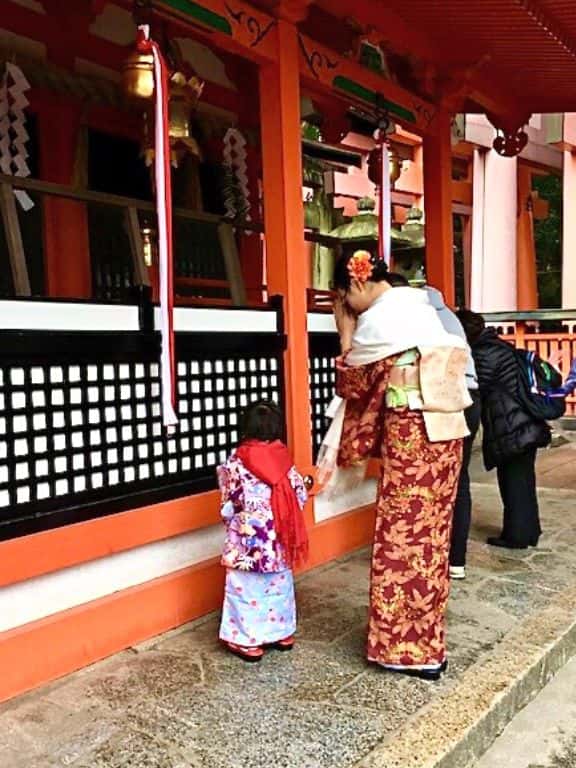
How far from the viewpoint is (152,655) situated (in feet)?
12.2

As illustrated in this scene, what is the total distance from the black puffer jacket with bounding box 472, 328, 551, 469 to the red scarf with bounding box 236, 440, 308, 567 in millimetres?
2231

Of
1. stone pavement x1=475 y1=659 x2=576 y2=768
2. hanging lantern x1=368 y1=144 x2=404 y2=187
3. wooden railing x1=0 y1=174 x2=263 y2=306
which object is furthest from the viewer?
hanging lantern x1=368 y1=144 x2=404 y2=187

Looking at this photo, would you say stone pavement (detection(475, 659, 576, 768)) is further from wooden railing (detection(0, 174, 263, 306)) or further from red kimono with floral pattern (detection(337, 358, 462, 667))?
wooden railing (detection(0, 174, 263, 306))

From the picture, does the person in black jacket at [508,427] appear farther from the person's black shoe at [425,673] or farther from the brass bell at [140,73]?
the brass bell at [140,73]

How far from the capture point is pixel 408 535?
135 inches

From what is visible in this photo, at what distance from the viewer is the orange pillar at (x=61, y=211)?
568 centimetres

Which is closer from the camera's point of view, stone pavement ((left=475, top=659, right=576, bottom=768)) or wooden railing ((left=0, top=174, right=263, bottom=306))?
stone pavement ((left=475, top=659, right=576, bottom=768))

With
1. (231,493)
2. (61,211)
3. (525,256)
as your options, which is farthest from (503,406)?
(525,256)

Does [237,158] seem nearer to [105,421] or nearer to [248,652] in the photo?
[105,421]

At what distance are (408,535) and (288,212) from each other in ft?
7.30

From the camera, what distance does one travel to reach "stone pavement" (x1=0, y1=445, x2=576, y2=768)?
2859mm

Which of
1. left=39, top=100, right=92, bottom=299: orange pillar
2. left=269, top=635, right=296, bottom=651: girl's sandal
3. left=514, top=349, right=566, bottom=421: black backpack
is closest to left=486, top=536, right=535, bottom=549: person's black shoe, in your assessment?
left=514, top=349, right=566, bottom=421: black backpack

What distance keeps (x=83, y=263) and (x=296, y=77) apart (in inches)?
83.8

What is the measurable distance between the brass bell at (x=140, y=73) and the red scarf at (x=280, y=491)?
5.67 ft
